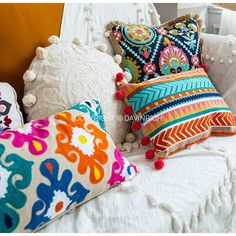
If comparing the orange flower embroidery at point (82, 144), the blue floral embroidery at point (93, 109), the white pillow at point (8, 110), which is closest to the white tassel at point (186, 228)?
the orange flower embroidery at point (82, 144)

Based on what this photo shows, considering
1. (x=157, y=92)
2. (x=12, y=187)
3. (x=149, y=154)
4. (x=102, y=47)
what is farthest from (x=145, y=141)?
(x=12, y=187)

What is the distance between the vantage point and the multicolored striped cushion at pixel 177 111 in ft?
3.17

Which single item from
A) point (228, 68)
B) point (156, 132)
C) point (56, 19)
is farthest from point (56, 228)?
point (228, 68)

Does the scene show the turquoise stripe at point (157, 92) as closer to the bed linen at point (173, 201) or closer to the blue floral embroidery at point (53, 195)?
the bed linen at point (173, 201)

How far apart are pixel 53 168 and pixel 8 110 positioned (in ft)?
0.80

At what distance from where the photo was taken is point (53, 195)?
28.0 inches

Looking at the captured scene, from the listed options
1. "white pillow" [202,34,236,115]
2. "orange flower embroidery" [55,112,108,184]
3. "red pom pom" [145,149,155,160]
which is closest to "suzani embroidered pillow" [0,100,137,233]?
"orange flower embroidery" [55,112,108,184]

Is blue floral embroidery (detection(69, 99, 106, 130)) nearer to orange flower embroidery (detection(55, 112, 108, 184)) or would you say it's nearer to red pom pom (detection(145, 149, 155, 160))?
orange flower embroidery (detection(55, 112, 108, 184))

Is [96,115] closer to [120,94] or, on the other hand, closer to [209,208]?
[120,94]

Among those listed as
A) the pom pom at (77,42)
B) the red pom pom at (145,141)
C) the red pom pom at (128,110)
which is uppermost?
the pom pom at (77,42)

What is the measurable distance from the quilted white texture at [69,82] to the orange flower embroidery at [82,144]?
0.34 feet

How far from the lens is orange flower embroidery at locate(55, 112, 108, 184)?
0.77m

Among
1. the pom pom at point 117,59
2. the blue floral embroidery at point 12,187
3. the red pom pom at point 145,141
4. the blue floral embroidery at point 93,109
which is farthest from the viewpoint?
the pom pom at point 117,59

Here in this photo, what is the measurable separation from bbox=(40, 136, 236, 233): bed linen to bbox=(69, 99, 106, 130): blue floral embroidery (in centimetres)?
17
